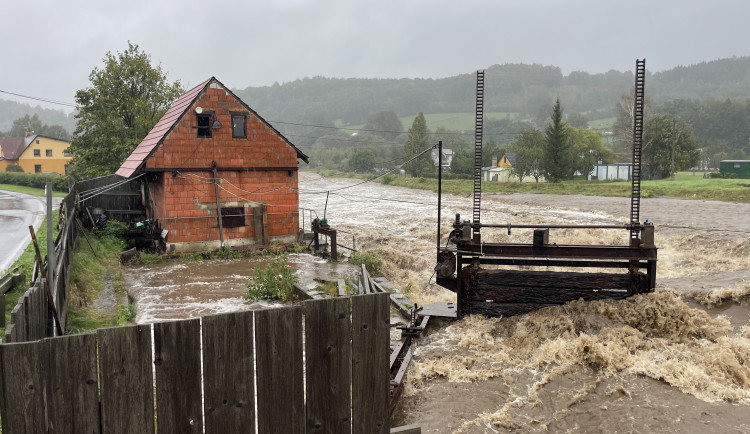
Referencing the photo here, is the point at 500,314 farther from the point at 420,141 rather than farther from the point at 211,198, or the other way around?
the point at 420,141

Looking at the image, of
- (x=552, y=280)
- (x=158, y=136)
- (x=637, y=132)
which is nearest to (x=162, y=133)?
(x=158, y=136)

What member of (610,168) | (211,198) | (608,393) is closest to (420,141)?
(610,168)

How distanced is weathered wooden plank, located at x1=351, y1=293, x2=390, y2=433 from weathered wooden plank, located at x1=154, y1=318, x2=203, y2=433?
2.58 ft

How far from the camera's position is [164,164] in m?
19.9

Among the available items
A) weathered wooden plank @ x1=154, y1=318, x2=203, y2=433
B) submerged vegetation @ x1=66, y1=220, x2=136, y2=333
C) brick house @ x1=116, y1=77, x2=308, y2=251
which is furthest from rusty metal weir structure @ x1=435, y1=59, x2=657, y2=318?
brick house @ x1=116, y1=77, x2=308, y2=251

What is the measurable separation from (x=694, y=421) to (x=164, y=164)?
17677 mm

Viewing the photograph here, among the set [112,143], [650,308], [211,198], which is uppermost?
[112,143]

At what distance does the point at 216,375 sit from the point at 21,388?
79 centimetres

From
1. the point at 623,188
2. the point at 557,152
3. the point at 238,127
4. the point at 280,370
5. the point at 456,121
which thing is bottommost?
the point at 623,188

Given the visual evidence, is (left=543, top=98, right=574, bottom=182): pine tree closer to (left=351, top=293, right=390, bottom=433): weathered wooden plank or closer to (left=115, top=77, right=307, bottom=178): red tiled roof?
(left=115, top=77, right=307, bottom=178): red tiled roof

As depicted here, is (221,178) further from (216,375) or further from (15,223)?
(216,375)

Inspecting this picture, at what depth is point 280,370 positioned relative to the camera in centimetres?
279

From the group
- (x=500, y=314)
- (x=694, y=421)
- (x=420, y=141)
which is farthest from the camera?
(x=420, y=141)

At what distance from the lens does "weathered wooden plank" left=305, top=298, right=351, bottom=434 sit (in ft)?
9.27
